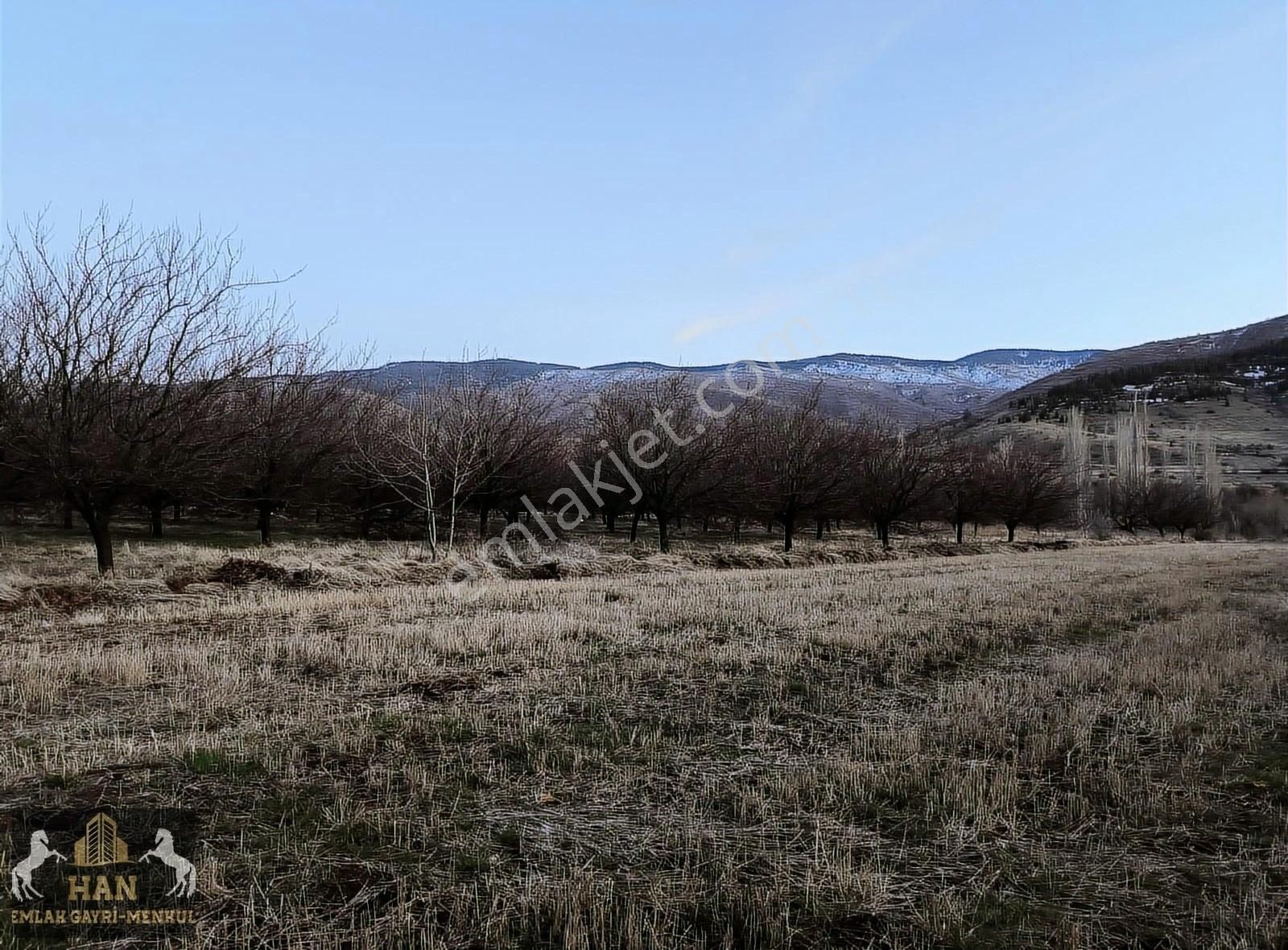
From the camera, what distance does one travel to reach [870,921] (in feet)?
10.3

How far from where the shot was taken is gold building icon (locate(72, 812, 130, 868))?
11.5ft

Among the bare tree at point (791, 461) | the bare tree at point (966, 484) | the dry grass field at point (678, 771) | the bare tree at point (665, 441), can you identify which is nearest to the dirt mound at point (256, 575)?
the dry grass field at point (678, 771)

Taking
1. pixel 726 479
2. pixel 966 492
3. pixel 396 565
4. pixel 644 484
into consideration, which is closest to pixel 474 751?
pixel 396 565

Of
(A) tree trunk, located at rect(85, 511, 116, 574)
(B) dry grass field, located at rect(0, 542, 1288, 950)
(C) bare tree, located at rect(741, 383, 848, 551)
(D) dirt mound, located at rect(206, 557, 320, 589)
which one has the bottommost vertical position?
(B) dry grass field, located at rect(0, 542, 1288, 950)

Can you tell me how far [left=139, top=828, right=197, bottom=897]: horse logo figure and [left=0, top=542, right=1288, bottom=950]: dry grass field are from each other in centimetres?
9

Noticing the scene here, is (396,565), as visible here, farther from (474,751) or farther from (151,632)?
(474,751)

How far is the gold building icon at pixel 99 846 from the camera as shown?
138 inches

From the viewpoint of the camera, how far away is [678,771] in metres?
4.86

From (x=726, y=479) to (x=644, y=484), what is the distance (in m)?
4.19

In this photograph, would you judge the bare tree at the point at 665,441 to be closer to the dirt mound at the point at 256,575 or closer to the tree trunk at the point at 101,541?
the dirt mound at the point at 256,575

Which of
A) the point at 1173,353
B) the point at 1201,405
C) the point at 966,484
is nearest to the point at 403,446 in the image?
the point at 966,484

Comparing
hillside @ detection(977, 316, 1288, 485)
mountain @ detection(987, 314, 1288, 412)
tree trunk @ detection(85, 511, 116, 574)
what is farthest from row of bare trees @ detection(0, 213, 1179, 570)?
mountain @ detection(987, 314, 1288, 412)

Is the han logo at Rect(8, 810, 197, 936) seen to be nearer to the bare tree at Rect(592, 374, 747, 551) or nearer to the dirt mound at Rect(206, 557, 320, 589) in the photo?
the dirt mound at Rect(206, 557, 320, 589)

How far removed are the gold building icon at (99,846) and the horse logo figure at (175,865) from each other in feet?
0.44
